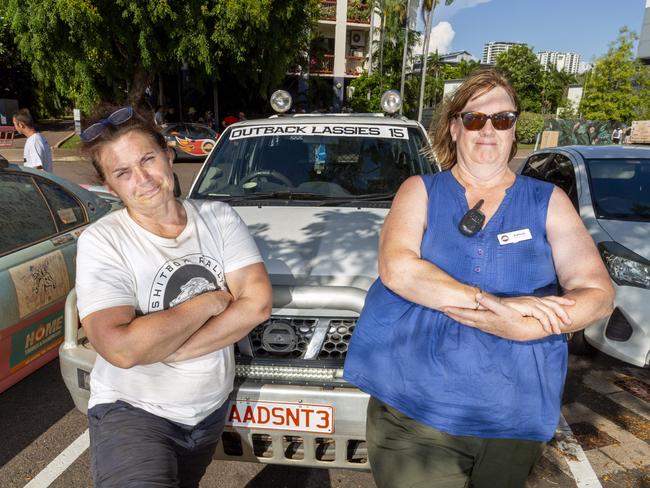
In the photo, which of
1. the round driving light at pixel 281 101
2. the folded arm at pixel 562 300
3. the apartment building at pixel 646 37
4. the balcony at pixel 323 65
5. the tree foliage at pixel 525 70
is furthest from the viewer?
the tree foliage at pixel 525 70

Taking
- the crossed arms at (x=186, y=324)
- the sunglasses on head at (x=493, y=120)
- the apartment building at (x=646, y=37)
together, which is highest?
the apartment building at (x=646, y=37)

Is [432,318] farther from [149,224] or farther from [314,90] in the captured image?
[314,90]

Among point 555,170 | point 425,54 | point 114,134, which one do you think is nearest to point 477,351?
point 114,134

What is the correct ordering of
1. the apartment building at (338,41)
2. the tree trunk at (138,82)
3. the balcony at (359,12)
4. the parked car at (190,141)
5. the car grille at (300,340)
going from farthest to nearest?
1. the balcony at (359,12)
2. the apartment building at (338,41)
3. the tree trunk at (138,82)
4. the parked car at (190,141)
5. the car grille at (300,340)

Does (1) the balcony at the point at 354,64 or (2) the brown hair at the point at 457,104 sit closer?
(2) the brown hair at the point at 457,104

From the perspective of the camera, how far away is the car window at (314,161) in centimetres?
358

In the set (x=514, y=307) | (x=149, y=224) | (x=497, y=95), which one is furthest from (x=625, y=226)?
(x=149, y=224)

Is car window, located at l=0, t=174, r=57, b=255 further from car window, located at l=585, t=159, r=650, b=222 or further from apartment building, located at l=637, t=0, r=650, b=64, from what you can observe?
apartment building, located at l=637, t=0, r=650, b=64

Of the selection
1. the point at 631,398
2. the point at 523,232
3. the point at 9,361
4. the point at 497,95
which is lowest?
the point at 631,398

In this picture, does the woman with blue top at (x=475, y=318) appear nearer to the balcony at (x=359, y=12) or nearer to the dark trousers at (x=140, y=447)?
the dark trousers at (x=140, y=447)

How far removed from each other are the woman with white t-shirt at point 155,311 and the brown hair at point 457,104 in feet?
2.81

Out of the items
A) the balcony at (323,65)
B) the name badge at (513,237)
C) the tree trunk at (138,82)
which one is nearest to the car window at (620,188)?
the name badge at (513,237)

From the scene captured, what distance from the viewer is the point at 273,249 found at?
2.65m

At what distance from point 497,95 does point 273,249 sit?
4.42 ft
